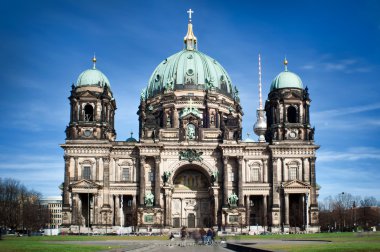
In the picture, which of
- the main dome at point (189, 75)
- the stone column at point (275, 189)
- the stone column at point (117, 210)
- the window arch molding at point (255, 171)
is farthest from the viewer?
the main dome at point (189, 75)

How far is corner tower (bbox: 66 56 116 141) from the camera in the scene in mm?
95375

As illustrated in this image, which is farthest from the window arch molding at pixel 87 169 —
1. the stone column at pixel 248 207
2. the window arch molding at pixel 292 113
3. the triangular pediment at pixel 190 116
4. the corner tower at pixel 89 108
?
the window arch molding at pixel 292 113

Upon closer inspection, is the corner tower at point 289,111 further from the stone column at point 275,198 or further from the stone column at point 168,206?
the stone column at point 168,206

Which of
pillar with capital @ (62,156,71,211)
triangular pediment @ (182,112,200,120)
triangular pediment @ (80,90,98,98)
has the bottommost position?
pillar with capital @ (62,156,71,211)

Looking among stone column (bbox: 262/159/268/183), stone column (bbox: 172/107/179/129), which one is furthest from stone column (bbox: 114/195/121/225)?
stone column (bbox: 262/159/268/183)

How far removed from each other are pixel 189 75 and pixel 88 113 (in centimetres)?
2289

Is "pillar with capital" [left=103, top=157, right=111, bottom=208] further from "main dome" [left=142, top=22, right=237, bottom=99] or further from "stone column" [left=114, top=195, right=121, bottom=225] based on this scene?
"main dome" [left=142, top=22, right=237, bottom=99]

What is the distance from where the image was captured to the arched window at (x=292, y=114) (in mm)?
99519

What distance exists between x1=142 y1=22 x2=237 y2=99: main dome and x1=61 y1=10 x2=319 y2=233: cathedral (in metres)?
9.82

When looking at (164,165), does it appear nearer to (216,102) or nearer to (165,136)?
(165,136)

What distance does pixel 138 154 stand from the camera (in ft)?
315

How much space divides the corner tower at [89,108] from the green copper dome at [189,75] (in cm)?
1693

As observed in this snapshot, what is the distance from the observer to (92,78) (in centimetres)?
9781

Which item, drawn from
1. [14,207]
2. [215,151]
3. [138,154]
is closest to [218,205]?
[215,151]
